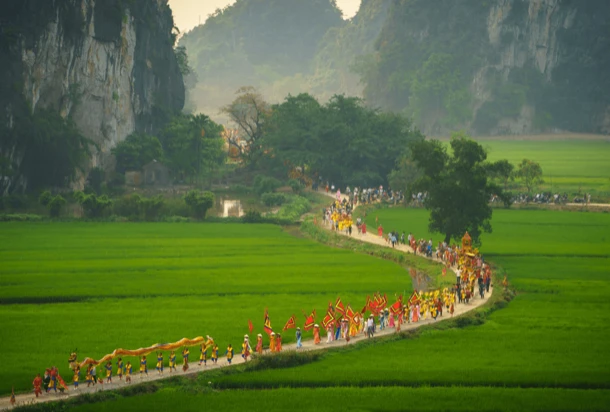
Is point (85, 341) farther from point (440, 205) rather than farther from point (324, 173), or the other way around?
point (324, 173)

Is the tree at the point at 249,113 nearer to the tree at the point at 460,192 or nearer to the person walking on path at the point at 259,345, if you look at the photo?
the tree at the point at 460,192

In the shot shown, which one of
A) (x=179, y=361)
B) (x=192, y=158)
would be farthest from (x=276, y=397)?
(x=192, y=158)

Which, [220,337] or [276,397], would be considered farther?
[220,337]

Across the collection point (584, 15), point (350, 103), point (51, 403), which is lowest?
point (51, 403)

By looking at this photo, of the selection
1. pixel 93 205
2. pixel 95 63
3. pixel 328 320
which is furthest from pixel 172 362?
pixel 95 63

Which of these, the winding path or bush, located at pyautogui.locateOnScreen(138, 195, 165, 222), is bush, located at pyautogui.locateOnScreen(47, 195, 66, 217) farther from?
the winding path

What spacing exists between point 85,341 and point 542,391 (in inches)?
639

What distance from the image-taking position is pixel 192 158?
106 m

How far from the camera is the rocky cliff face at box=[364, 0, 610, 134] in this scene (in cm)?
18125

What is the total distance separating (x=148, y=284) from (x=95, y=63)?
55.9 meters

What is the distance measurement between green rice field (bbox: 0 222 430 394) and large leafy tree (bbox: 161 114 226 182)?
3269cm

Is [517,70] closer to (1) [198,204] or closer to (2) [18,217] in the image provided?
(1) [198,204]

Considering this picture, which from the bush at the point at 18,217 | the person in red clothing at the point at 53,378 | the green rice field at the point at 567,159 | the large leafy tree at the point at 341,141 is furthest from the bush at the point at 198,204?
the person in red clothing at the point at 53,378

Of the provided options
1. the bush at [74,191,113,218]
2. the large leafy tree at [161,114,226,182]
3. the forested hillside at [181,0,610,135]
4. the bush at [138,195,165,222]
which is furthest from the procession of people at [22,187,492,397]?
the forested hillside at [181,0,610,135]
